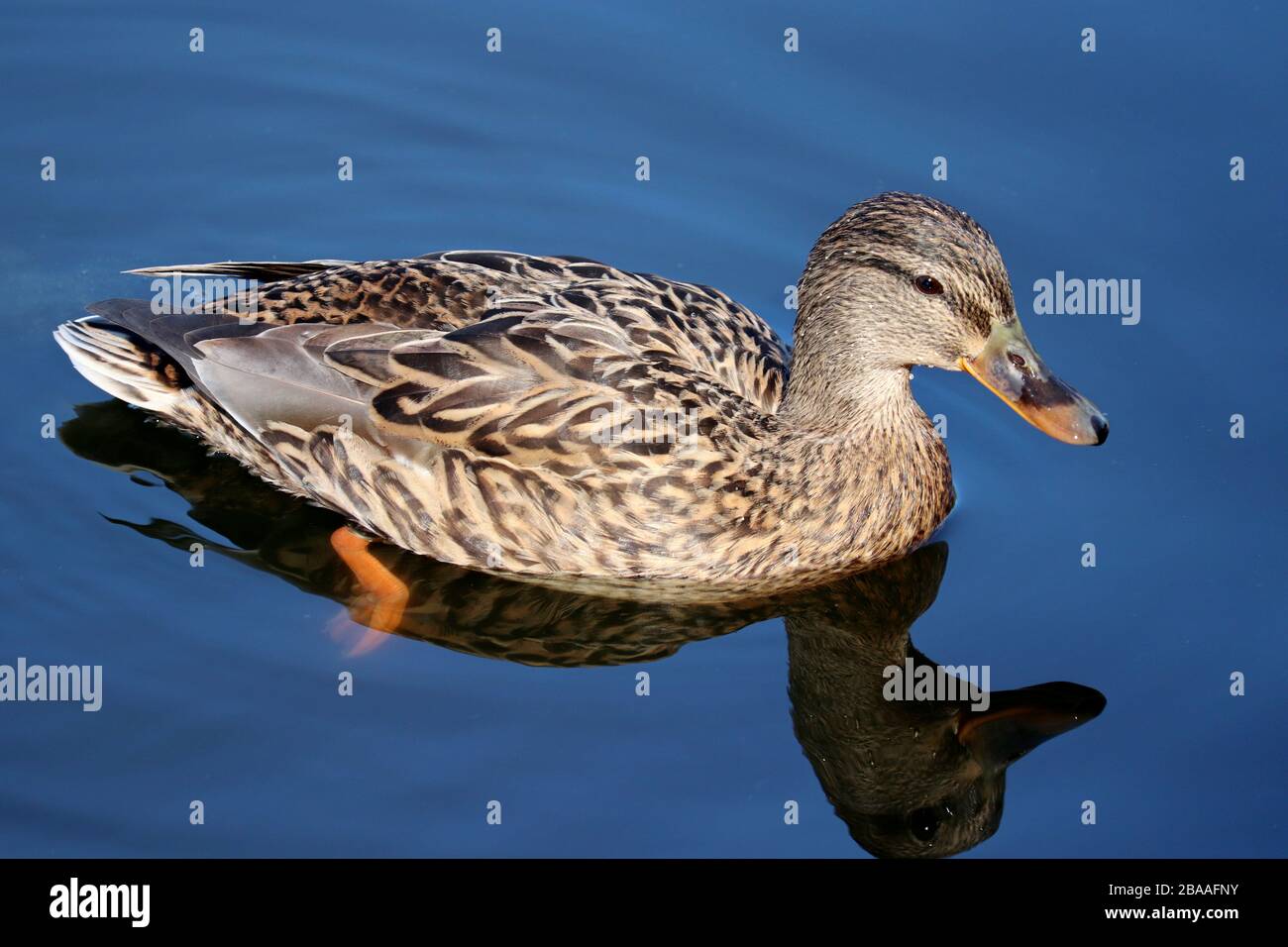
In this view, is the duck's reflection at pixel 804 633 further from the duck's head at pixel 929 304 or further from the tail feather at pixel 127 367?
the duck's head at pixel 929 304

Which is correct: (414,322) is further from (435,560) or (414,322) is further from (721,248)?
(721,248)

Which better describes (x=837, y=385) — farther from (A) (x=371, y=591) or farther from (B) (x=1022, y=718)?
(A) (x=371, y=591)

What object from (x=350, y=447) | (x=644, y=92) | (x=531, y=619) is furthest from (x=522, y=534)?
(x=644, y=92)

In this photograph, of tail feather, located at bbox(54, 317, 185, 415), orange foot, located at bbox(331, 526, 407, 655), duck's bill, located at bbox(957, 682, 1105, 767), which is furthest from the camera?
tail feather, located at bbox(54, 317, 185, 415)

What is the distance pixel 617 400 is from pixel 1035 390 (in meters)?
2.09

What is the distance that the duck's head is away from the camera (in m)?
8.79

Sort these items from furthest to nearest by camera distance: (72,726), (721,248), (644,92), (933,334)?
(644,92) → (721,248) → (933,334) → (72,726)

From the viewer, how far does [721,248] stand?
38.9 ft

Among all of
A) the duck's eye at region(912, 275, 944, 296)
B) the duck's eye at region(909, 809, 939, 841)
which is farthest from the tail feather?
the duck's eye at region(909, 809, 939, 841)

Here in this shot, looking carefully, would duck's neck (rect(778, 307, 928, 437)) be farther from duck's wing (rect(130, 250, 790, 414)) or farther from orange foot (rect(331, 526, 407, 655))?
orange foot (rect(331, 526, 407, 655))

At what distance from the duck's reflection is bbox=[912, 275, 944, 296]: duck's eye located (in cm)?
160

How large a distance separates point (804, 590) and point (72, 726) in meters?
3.72

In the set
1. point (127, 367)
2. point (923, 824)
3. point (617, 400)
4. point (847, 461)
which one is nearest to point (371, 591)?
point (617, 400)
